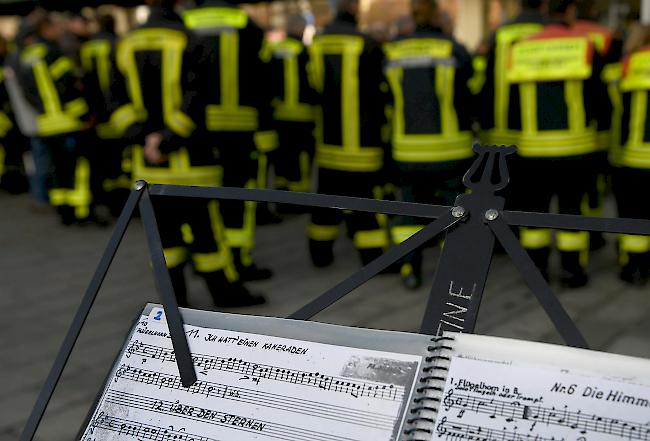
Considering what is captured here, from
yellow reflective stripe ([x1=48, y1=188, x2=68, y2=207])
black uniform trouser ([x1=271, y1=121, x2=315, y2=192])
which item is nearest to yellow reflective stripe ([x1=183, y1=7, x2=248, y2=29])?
black uniform trouser ([x1=271, y1=121, x2=315, y2=192])

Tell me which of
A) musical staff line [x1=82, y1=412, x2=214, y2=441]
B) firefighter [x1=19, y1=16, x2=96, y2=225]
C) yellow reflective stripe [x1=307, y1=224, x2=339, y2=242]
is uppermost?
firefighter [x1=19, y1=16, x2=96, y2=225]

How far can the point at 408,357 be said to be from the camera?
1.11m

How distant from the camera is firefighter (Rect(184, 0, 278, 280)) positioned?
4.34 m

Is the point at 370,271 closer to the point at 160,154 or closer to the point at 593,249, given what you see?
the point at 160,154

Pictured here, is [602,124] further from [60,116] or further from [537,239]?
[60,116]

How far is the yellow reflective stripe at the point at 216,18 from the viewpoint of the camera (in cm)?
432

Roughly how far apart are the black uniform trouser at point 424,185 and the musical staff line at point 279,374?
3.18m

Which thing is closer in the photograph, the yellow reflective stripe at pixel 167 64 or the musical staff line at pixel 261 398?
the musical staff line at pixel 261 398

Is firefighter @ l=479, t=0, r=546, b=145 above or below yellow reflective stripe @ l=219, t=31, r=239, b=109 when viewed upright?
above

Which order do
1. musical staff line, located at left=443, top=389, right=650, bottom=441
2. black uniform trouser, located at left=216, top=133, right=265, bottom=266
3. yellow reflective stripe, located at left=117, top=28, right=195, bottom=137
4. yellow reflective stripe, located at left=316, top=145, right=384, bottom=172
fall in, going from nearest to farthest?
musical staff line, located at left=443, top=389, right=650, bottom=441, yellow reflective stripe, located at left=117, top=28, right=195, bottom=137, black uniform trouser, located at left=216, top=133, right=265, bottom=266, yellow reflective stripe, located at left=316, top=145, right=384, bottom=172

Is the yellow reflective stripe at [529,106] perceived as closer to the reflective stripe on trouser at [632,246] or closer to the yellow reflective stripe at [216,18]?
the reflective stripe on trouser at [632,246]

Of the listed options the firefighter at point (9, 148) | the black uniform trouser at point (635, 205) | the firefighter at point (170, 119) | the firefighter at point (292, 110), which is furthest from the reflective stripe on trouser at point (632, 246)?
the firefighter at point (9, 148)

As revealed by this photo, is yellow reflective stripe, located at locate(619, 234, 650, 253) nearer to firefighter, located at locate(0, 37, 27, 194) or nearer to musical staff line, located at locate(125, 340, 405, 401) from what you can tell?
musical staff line, located at locate(125, 340, 405, 401)

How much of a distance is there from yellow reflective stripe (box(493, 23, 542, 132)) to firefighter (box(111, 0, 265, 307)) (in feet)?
5.84
